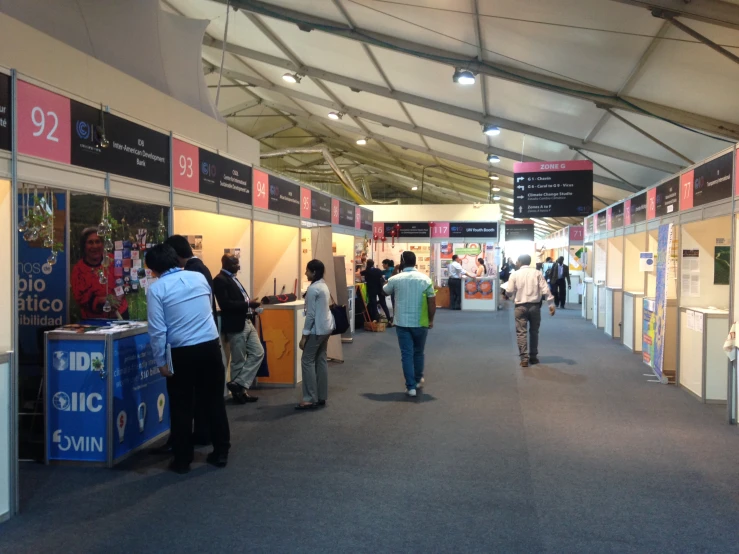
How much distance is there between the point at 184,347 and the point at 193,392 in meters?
0.37

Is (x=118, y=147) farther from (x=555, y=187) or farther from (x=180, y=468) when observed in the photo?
(x=555, y=187)

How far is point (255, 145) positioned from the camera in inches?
381

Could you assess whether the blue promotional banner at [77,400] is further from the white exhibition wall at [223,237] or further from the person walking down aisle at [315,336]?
the white exhibition wall at [223,237]

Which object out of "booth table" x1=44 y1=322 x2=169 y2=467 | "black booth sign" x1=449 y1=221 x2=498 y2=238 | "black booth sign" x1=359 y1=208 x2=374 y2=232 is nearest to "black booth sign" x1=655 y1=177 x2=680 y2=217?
"booth table" x1=44 y1=322 x2=169 y2=467

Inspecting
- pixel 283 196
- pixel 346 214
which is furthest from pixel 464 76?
pixel 346 214

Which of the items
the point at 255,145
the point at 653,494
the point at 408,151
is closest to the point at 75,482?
the point at 653,494

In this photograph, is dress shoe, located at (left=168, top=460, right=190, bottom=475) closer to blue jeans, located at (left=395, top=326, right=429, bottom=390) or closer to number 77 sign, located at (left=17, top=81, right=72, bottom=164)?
number 77 sign, located at (left=17, top=81, right=72, bottom=164)

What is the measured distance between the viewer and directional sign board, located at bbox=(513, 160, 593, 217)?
11.4 meters

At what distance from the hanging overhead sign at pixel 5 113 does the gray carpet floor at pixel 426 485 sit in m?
2.04

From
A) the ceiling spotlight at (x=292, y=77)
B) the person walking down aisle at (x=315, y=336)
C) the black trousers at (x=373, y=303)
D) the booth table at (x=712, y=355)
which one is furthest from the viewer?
the black trousers at (x=373, y=303)

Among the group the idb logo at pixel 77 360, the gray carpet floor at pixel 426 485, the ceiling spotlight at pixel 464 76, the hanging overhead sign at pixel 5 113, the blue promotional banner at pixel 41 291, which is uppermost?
the ceiling spotlight at pixel 464 76

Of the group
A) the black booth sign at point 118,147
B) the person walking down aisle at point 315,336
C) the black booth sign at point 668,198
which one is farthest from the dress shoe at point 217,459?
the black booth sign at point 668,198

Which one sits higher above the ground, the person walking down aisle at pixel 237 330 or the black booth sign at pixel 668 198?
the black booth sign at pixel 668 198

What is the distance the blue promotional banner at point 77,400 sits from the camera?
4.06m
